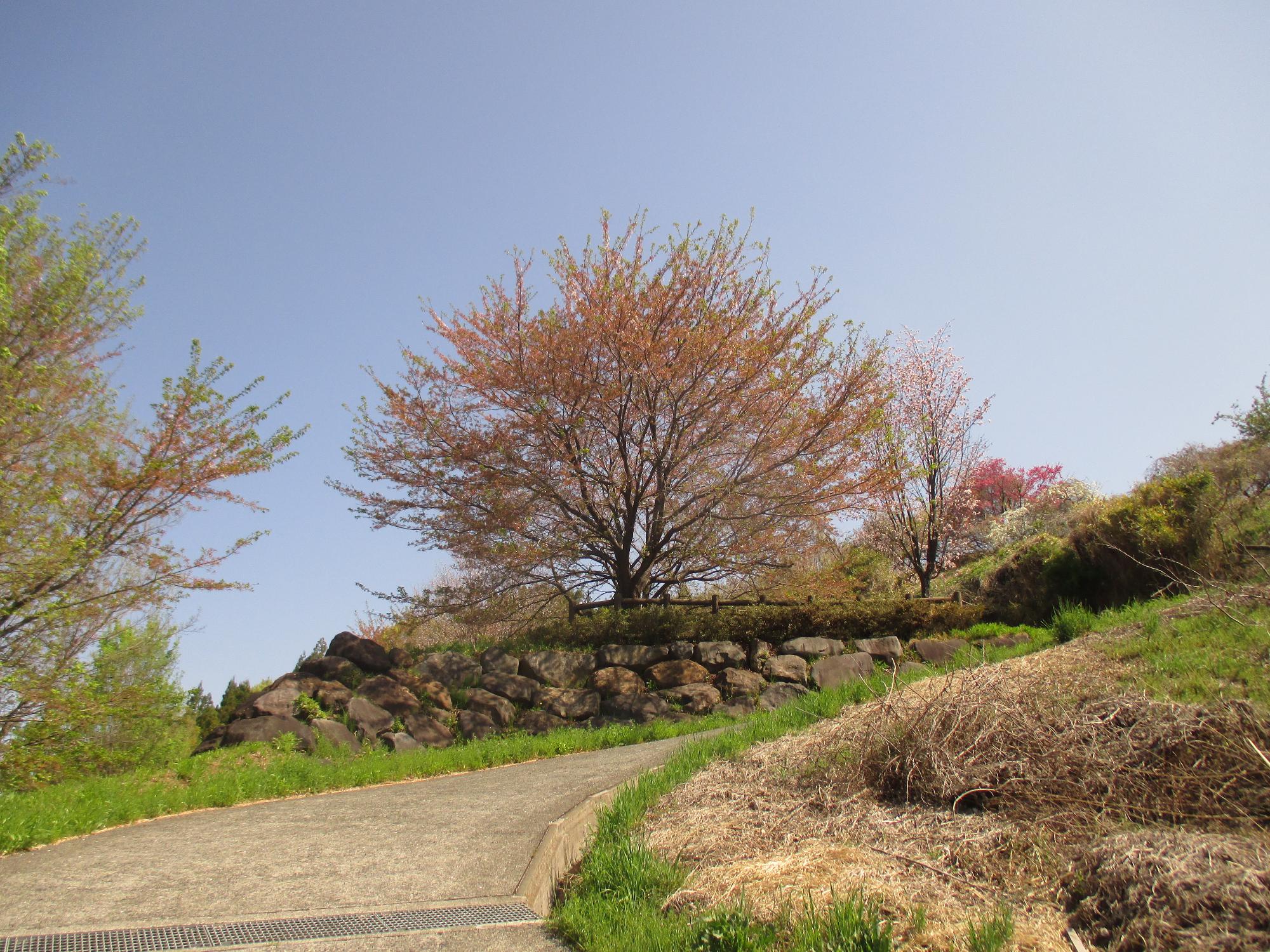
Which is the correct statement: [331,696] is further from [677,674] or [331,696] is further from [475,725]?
[677,674]

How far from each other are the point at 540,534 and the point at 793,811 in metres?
7.52

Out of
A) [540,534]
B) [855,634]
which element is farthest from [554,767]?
[855,634]

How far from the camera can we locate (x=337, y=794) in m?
6.14

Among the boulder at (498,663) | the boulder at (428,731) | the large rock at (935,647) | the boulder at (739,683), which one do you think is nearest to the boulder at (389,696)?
the boulder at (428,731)

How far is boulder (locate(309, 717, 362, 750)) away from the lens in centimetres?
789

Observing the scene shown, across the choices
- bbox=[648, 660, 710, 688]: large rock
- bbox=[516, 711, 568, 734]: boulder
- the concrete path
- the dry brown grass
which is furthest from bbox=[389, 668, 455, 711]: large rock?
the dry brown grass

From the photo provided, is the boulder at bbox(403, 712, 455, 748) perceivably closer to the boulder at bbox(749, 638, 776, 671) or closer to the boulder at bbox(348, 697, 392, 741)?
the boulder at bbox(348, 697, 392, 741)

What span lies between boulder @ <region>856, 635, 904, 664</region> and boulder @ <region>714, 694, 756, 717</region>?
2.02m

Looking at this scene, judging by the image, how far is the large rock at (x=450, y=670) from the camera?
971cm

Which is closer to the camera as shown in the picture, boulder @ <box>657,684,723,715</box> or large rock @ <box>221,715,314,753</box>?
large rock @ <box>221,715,314,753</box>

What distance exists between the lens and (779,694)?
1028 cm

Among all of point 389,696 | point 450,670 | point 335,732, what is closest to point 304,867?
point 335,732

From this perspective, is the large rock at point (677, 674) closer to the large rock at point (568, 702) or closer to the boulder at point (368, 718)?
the large rock at point (568, 702)

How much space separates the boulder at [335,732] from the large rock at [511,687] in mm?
1930
